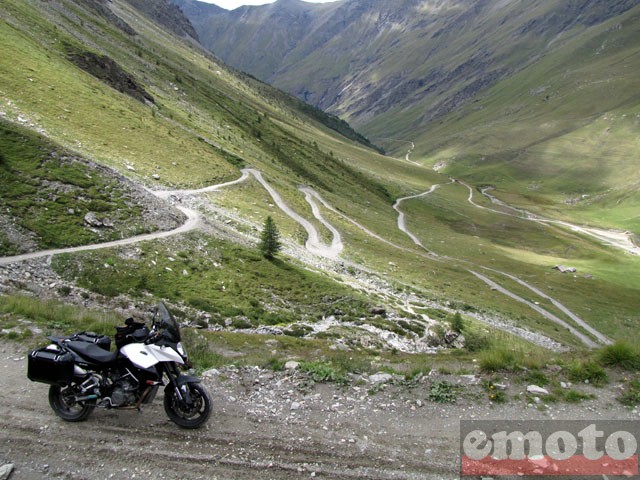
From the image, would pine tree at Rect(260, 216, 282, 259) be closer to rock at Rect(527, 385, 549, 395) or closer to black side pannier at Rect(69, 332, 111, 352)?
black side pannier at Rect(69, 332, 111, 352)

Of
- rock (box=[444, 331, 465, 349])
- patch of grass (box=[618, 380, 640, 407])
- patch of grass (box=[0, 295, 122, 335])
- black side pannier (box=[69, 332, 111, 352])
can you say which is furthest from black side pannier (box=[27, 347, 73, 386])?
rock (box=[444, 331, 465, 349])

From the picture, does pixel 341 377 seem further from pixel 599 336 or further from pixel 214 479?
pixel 599 336

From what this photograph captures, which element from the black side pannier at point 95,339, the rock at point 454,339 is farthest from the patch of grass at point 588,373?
the rock at point 454,339

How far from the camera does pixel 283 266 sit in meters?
41.2

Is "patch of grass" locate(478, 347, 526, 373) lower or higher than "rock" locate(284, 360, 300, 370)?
higher

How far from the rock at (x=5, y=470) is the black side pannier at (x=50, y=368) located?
1.85m

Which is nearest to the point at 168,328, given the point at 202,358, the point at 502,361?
the point at 202,358

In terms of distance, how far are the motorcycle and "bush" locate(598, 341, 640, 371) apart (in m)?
12.7

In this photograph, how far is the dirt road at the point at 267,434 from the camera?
8414 millimetres

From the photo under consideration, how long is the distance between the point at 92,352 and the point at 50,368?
1062 mm

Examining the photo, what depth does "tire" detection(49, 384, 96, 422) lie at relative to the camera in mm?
9572

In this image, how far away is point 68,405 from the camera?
9828mm

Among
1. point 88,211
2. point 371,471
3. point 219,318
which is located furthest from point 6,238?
point 371,471

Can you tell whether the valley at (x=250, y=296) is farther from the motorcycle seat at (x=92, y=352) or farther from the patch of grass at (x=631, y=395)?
the motorcycle seat at (x=92, y=352)
